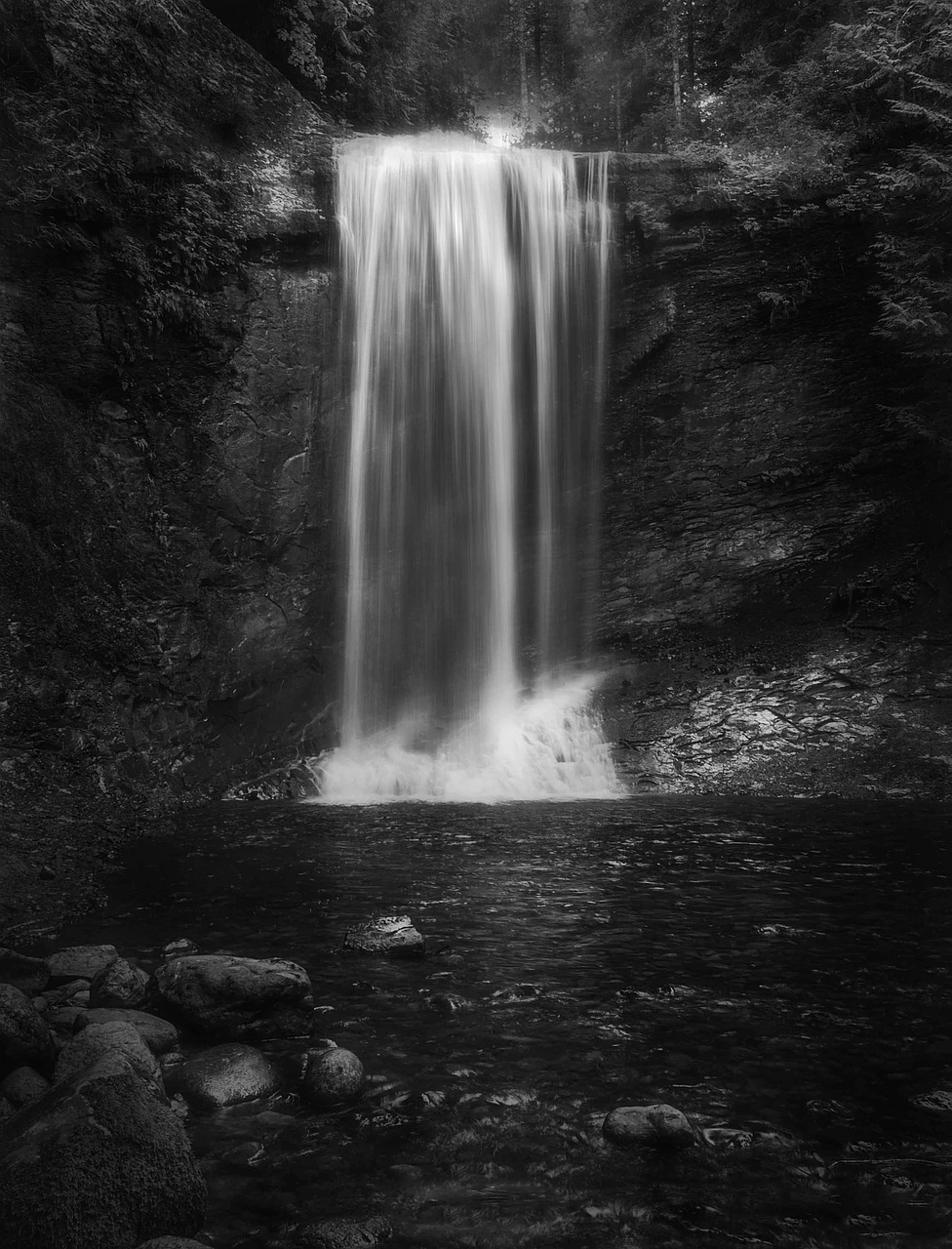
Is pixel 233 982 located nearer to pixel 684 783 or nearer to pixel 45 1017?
pixel 45 1017

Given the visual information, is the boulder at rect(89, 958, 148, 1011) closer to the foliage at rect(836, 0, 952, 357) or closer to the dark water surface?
the dark water surface

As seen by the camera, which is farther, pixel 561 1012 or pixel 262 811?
pixel 262 811

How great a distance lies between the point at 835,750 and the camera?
1207 centimetres

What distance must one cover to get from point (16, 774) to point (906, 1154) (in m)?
8.77

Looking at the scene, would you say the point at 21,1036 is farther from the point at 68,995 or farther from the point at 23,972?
the point at 23,972

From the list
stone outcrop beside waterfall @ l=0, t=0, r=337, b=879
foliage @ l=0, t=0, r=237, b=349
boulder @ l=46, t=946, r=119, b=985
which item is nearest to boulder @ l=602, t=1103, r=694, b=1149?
boulder @ l=46, t=946, r=119, b=985

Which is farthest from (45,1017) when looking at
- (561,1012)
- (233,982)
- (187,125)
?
(187,125)

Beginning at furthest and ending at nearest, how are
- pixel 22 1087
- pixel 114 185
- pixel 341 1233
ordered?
pixel 114 185 < pixel 22 1087 < pixel 341 1233

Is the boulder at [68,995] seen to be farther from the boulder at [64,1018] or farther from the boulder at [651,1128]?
the boulder at [651,1128]

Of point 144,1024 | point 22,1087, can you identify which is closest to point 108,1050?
point 22,1087

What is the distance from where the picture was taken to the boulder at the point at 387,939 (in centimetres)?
515

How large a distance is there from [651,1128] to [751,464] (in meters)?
12.5

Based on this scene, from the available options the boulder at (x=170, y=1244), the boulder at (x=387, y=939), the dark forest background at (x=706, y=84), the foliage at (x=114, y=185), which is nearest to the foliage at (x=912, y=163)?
the dark forest background at (x=706, y=84)

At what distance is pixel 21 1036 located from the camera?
11.5ft
